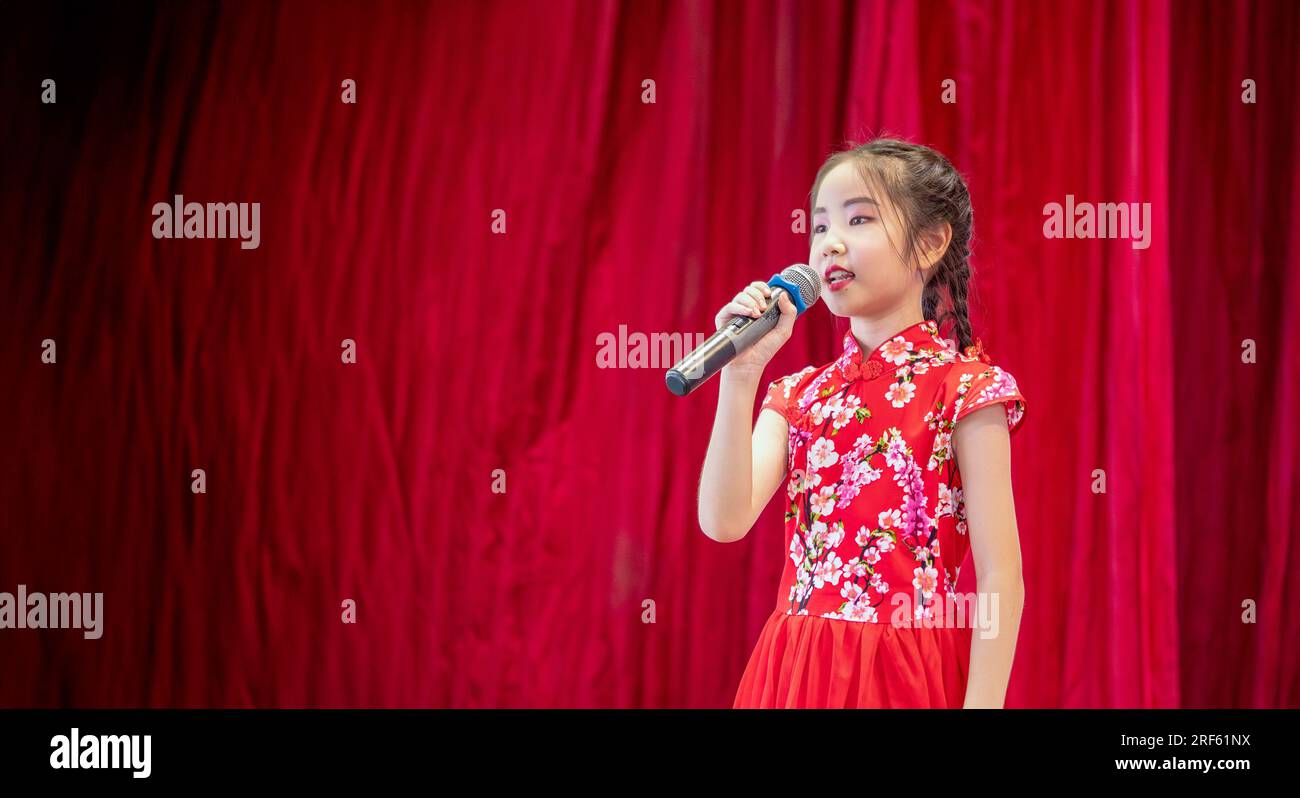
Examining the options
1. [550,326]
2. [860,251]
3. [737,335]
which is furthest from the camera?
[550,326]

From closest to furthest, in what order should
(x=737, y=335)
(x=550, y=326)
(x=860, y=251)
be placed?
(x=737, y=335)
(x=860, y=251)
(x=550, y=326)

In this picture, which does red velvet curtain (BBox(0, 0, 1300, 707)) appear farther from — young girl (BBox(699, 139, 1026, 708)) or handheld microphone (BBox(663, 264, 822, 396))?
handheld microphone (BBox(663, 264, 822, 396))

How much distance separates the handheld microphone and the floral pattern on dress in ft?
0.42

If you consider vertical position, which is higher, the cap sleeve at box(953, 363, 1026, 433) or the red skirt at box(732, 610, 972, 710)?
the cap sleeve at box(953, 363, 1026, 433)

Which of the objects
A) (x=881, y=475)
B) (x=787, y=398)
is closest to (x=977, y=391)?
(x=881, y=475)

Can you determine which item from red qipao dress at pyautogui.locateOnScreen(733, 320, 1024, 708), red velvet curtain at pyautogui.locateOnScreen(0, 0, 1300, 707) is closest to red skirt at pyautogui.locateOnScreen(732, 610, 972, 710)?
red qipao dress at pyautogui.locateOnScreen(733, 320, 1024, 708)

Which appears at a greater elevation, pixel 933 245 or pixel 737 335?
pixel 933 245

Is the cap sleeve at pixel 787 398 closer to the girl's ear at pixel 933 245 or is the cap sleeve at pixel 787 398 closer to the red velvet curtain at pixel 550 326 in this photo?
the girl's ear at pixel 933 245

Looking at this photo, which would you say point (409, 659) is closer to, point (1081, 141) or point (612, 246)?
point (612, 246)

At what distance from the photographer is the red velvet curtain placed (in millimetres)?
1920

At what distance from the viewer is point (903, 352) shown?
1.27 m

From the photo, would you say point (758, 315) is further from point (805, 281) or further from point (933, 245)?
point (933, 245)

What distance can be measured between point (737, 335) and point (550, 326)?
3.17ft

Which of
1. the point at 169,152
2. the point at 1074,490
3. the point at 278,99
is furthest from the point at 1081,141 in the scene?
the point at 169,152
